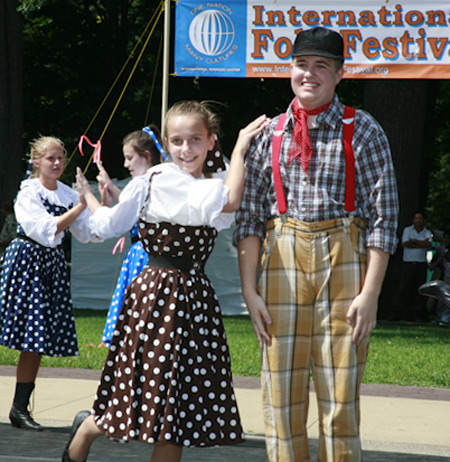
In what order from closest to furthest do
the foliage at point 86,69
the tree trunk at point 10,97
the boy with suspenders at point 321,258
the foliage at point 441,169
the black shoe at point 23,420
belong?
the boy with suspenders at point 321,258
the black shoe at point 23,420
the tree trunk at point 10,97
the foliage at point 86,69
the foliage at point 441,169

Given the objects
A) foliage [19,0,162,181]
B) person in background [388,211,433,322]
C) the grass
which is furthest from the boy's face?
foliage [19,0,162,181]

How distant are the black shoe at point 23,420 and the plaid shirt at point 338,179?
2916 mm

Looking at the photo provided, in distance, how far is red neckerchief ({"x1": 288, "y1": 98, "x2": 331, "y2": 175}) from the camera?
3453 mm

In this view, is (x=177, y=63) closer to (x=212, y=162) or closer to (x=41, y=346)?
(x=41, y=346)

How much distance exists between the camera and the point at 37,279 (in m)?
6.05

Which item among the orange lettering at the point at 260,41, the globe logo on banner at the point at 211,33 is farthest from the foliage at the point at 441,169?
the globe logo on banner at the point at 211,33

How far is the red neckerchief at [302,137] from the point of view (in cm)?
345

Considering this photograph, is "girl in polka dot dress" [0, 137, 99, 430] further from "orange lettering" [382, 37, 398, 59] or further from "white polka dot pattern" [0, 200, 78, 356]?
"orange lettering" [382, 37, 398, 59]

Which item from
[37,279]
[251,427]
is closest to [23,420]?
[37,279]

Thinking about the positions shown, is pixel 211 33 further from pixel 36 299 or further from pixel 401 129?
pixel 401 129

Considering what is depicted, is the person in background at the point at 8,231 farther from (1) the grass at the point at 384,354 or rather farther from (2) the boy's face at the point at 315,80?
(2) the boy's face at the point at 315,80

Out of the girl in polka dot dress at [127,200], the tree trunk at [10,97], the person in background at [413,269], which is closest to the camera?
the girl in polka dot dress at [127,200]

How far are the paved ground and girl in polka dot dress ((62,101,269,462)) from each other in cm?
137

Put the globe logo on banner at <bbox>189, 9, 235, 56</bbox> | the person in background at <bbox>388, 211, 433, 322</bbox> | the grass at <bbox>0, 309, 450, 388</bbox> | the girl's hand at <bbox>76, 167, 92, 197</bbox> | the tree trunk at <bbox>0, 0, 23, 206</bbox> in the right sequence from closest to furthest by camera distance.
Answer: the girl's hand at <bbox>76, 167, 92, 197</bbox> < the grass at <bbox>0, 309, 450, 388</bbox> < the globe logo on banner at <bbox>189, 9, 235, 56</bbox> < the person in background at <bbox>388, 211, 433, 322</bbox> < the tree trunk at <bbox>0, 0, 23, 206</bbox>
